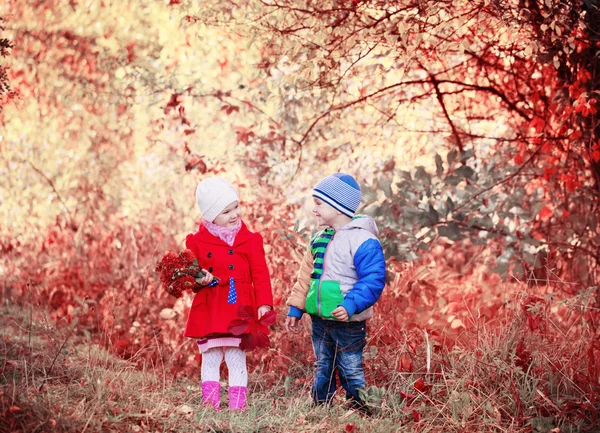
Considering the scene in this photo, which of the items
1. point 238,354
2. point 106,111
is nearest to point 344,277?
point 238,354

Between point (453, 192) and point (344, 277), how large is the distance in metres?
1.94

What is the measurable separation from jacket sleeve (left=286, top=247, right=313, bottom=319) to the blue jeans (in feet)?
0.39

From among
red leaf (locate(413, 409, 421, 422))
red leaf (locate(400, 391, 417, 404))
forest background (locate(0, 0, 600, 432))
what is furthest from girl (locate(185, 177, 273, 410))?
red leaf (locate(413, 409, 421, 422))

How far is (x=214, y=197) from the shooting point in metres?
4.11

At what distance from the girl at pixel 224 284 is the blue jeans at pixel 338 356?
36 centimetres

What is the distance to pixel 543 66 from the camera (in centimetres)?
575

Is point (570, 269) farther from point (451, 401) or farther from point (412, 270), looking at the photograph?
point (451, 401)

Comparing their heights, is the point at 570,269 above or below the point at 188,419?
above

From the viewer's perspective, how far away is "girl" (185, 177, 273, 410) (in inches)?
161

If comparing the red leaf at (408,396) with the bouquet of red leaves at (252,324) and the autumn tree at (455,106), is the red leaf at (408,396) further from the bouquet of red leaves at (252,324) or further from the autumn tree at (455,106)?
the autumn tree at (455,106)

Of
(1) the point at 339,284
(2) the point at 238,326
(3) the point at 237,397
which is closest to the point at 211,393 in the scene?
(3) the point at 237,397

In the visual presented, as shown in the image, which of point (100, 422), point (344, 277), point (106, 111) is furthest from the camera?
point (106, 111)

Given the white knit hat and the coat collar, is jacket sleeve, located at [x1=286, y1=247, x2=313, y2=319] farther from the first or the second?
the white knit hat

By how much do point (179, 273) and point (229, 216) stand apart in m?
0.44
